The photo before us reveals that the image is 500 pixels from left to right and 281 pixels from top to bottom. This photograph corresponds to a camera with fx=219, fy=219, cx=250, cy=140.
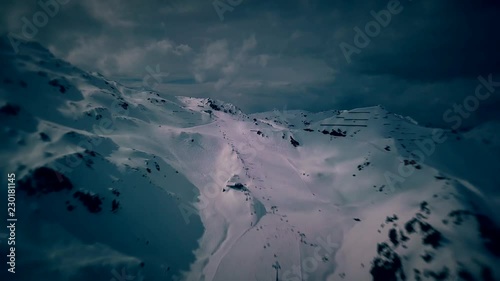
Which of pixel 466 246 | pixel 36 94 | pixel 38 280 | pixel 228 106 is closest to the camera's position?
pixel 38 280

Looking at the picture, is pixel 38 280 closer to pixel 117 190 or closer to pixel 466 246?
pixel 117 190

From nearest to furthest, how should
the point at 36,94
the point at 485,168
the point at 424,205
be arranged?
the point at 424,205, the point at 36,94, the point at 485,168

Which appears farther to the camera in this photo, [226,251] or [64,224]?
[226,251]

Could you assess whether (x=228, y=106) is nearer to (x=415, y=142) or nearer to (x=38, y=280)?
(x=415, y=142)

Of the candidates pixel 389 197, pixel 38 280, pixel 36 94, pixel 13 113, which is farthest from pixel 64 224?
pixel 389 197

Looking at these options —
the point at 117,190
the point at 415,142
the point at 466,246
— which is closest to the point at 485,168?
the point at 415,142

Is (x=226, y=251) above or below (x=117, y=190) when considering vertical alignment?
below

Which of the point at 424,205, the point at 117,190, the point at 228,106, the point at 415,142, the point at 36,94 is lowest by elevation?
the point at 424,205
